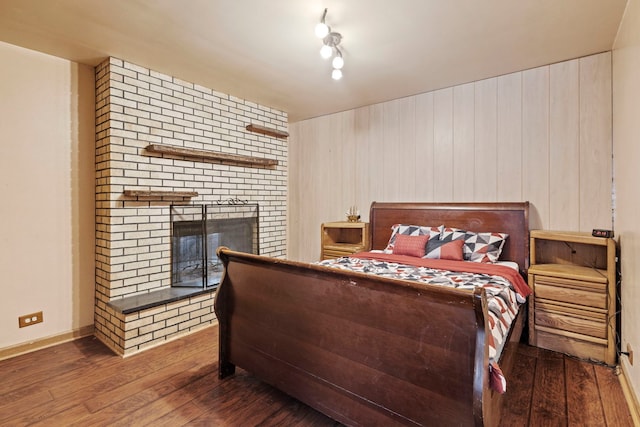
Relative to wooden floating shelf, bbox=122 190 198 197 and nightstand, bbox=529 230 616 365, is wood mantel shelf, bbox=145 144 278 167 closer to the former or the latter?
wooden floating shelf, bbox=122 190 198 197

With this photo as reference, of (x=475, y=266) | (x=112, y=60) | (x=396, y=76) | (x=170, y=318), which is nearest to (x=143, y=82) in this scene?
(x=112, y=60)

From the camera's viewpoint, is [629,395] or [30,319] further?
[30,319]

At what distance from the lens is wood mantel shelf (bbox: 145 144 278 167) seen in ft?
9.71

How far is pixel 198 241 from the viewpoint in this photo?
10.9 feet

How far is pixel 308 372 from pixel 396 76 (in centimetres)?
273

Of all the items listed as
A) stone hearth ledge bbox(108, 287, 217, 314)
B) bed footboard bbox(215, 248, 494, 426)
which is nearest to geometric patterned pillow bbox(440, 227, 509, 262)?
bed footboard bbox(215, 248, 494, 426)

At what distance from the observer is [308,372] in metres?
1.71

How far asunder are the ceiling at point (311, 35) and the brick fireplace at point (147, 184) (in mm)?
278

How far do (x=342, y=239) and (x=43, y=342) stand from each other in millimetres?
3223

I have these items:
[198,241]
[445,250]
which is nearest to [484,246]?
[445,250]

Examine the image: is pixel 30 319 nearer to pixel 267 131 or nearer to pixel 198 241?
pixel 198 241

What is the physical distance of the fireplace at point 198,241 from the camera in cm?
321

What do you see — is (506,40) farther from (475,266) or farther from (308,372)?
(308,372)

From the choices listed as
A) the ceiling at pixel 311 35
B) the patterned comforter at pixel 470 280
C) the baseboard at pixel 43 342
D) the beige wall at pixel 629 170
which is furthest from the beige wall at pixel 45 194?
the beige wall at pixel 629 170
